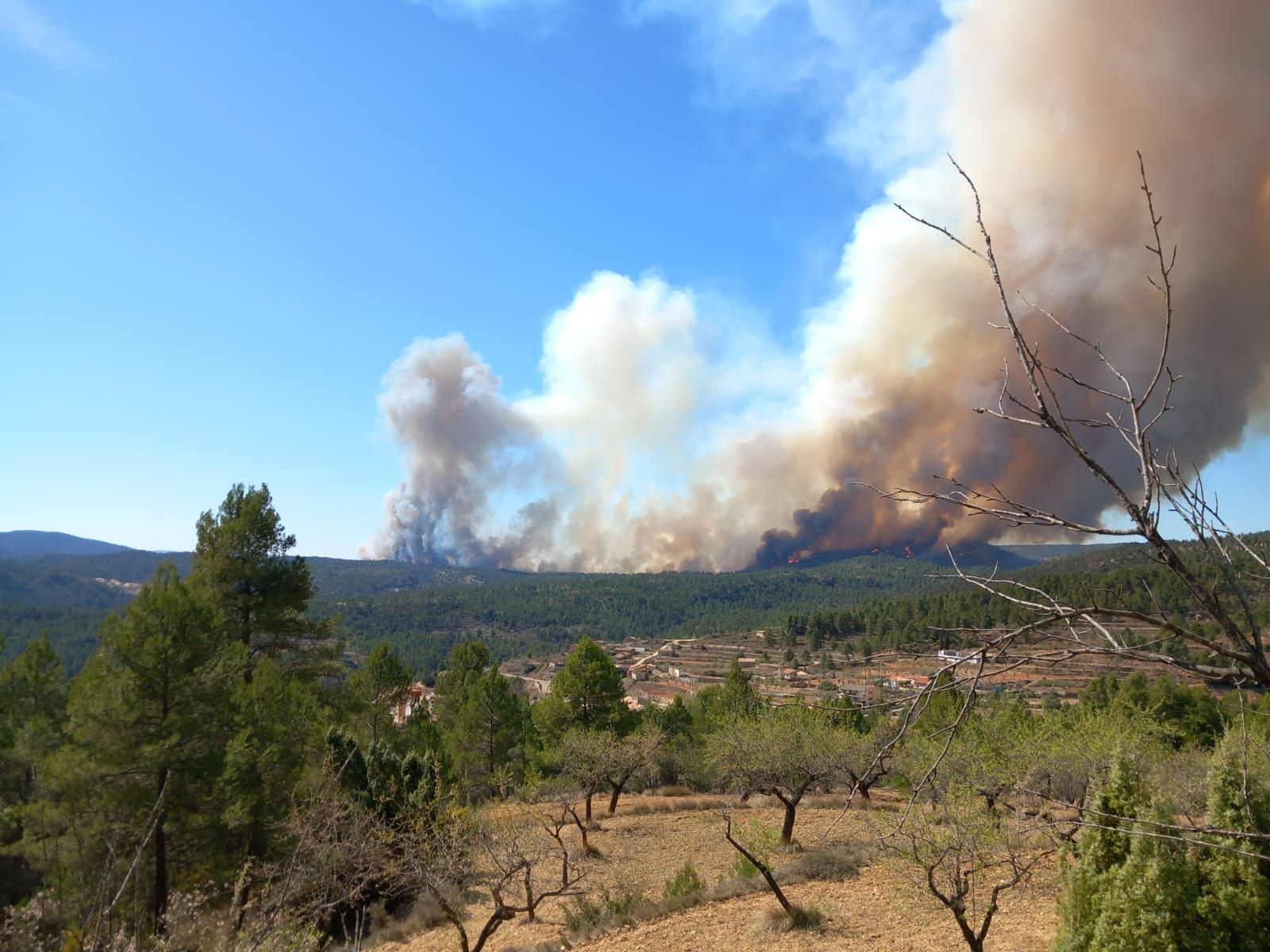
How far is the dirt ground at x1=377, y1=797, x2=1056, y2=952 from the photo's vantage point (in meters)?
10.9

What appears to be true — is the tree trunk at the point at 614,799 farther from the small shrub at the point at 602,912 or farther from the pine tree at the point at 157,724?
the pine tree at the point at 157,724

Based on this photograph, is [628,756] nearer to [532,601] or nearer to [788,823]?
[788,823]

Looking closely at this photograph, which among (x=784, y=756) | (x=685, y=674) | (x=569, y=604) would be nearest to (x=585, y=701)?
(x=784, y=756)

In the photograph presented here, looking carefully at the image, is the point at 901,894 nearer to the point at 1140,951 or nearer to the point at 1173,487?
the point at 1140,951

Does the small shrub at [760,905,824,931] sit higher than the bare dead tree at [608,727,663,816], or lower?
higher

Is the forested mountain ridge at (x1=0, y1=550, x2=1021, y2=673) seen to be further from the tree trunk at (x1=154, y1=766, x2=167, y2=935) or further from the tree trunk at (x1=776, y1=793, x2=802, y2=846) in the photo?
the tree trunk at (x1=154, y1=766, x2=167, y2=935)

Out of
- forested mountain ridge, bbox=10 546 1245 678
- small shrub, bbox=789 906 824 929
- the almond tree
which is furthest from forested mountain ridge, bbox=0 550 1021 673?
small shrub, bbox=789 906 824 929

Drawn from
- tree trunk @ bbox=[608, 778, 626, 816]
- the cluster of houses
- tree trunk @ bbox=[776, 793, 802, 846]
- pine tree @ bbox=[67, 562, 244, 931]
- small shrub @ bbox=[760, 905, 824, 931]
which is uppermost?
pine tree @ bbox=[67, 562, 244, 931]

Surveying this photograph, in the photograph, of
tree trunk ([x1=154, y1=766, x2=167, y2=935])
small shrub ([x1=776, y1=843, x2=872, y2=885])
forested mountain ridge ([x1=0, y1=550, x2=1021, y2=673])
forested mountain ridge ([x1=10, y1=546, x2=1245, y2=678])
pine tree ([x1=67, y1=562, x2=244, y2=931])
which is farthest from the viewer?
forested mountain ridge ([x1=0, y1=550, x2=1021, y2=673])

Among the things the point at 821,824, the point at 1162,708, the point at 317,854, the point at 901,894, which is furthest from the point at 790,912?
the point at 1162,708

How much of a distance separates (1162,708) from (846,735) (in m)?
23.7

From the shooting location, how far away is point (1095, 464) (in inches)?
95.7

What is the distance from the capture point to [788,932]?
1145cm

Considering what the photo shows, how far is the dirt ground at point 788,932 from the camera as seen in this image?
428 inches
